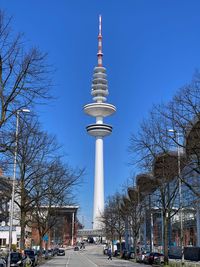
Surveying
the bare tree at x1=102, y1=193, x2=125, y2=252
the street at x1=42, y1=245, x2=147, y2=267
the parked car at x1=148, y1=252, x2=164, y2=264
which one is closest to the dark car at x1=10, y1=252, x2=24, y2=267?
the street at x1=42, y1=245, x2=147, y2=267

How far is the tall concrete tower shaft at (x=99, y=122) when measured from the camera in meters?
187

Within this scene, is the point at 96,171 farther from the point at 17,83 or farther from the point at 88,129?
the point at 17,83

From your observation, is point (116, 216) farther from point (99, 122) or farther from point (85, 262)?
point (99, 122)

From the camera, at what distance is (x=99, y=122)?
7677 inches

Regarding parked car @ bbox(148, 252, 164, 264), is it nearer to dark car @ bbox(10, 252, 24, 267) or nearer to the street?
the street

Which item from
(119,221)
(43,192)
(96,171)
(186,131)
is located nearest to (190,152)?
(186,131)

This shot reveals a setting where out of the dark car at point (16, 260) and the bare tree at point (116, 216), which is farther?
the bare tree at point (116, 216)

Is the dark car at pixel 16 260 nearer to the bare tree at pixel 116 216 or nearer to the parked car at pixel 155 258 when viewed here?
the parked car at pixel 155 258

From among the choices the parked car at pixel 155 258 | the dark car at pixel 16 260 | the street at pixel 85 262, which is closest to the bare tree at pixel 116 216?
the street at pixel 85 262

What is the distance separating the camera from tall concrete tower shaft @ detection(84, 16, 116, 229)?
614ft

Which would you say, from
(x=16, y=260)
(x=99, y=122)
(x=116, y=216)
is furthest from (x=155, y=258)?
(x=99, y=122)

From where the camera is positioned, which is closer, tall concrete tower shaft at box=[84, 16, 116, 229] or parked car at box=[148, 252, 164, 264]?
parked car at box=[148, 252, 164, 264]

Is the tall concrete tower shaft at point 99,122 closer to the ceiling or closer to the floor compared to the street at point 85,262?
closer to the ceiling

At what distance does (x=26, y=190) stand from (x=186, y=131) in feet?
53.4
